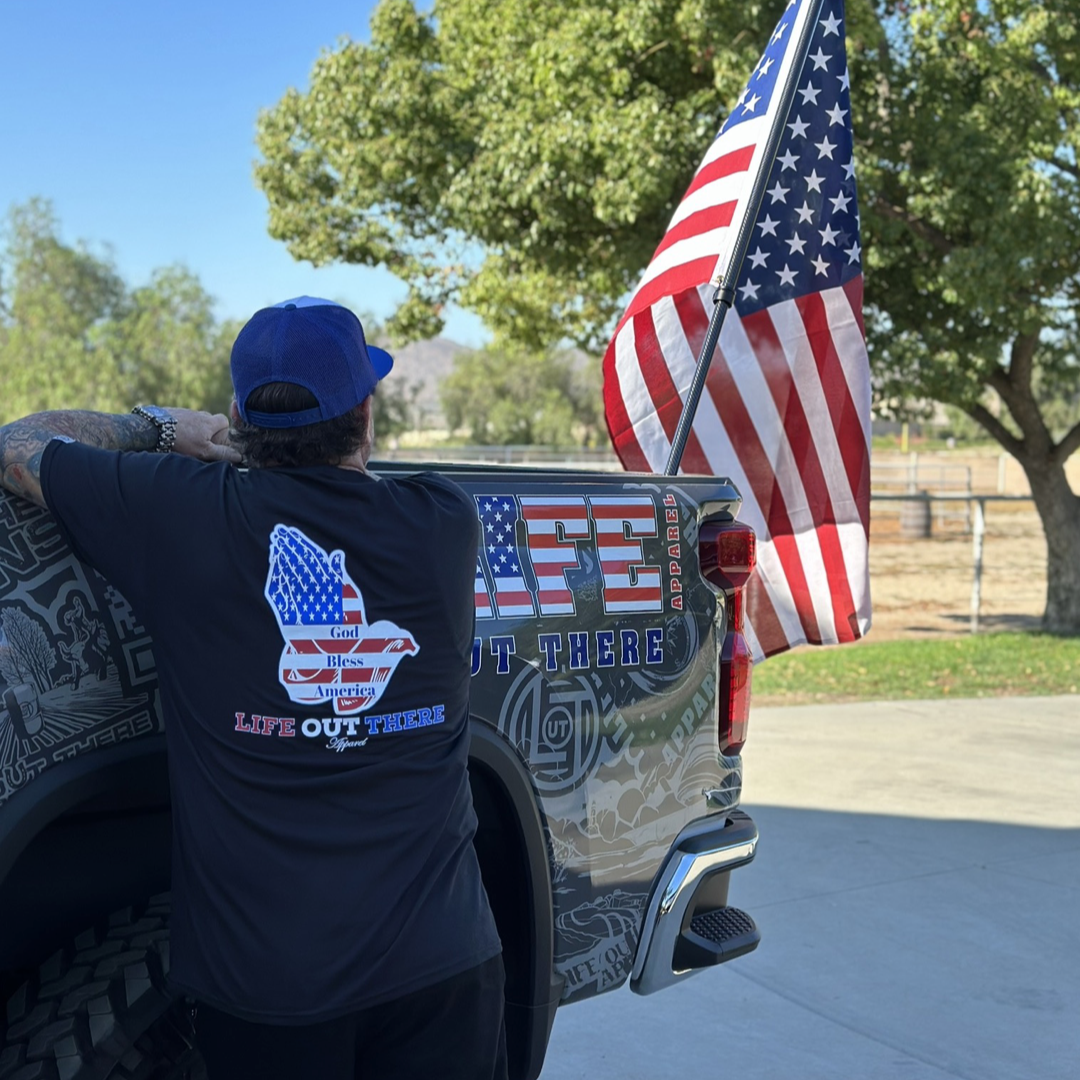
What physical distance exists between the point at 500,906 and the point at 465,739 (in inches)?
30.4

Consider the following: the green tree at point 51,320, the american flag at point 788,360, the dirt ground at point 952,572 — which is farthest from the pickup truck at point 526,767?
the green tree at point 51,320

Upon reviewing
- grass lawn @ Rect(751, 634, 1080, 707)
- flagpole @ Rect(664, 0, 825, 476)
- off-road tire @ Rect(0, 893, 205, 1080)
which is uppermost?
flagpole @ Rect(664, 0, 825, 476)

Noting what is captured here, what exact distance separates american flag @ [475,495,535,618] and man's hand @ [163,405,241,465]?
46cm

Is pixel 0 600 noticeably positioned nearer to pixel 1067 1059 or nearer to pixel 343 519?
pixel 343 519

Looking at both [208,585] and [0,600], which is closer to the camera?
[208,585]

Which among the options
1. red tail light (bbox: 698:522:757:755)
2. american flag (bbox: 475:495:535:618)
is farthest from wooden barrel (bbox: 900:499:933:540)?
american flag (bbox: 475:495:535:618)

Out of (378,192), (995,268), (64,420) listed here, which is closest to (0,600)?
(64,420)

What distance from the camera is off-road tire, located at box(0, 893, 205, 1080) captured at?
6.83 ft

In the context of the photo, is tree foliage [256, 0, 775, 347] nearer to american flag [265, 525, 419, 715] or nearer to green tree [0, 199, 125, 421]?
american flag [265, 525, 419, 715]

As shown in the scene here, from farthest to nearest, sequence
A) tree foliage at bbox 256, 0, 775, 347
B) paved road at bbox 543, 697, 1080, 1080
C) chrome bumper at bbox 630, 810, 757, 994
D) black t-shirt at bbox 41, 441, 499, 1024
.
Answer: tree foliage at bbox 256, 0, 775, 347 → paved road at bbox 543, 697, 1080, 1080 → chrome bumper at bbox 630, 810, 757, 994 → black t-shirt at bbox 41, 441, 499, 1024

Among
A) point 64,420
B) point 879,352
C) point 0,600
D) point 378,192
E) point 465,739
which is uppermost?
point 378,192

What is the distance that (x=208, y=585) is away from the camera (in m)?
1.78

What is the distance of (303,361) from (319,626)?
1.23 feet

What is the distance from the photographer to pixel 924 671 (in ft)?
36.1
